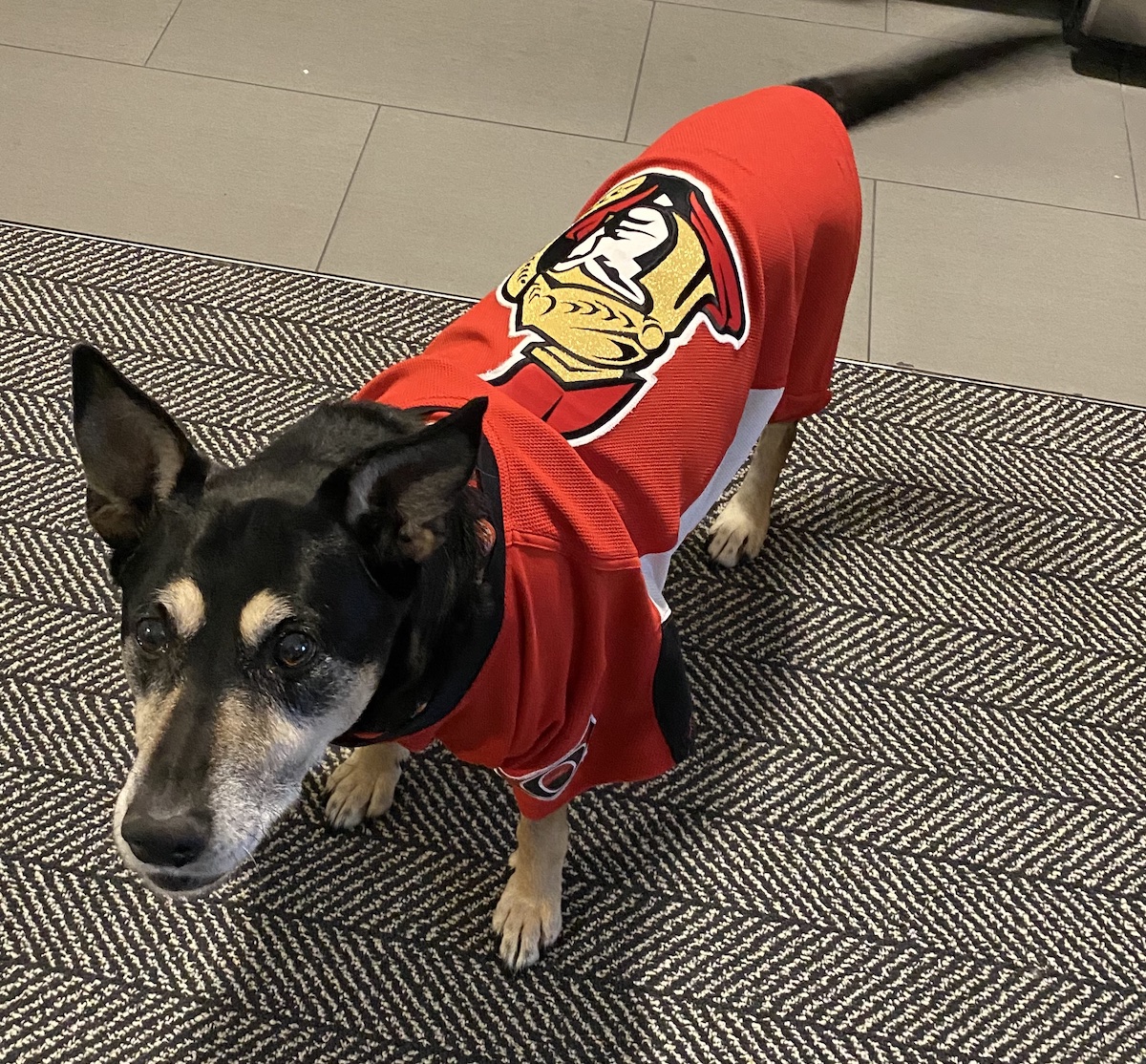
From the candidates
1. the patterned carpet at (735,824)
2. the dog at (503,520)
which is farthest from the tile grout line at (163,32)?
the dog at (503,520)

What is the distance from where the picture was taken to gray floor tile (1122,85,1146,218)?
3.00 m

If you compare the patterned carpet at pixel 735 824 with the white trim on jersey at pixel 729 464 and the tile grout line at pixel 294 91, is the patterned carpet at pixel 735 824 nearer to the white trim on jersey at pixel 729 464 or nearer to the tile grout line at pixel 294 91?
the white trim on jersey at pixel 729 464

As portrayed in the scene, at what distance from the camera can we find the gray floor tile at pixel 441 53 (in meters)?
3.02

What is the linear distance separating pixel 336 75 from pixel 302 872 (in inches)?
91.4

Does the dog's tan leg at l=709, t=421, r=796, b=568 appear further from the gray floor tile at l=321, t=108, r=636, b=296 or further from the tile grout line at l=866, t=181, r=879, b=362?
the gray floor tile at l=321, t=108, r=636, b=296

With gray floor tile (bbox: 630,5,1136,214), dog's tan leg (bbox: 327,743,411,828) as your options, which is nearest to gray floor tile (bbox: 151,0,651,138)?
gray floor tile (bbox: 630,5,1136,214)

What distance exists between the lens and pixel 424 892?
5.71 ft

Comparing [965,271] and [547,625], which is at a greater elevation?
[547,625]

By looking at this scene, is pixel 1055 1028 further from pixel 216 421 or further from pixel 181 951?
pixel 216 421

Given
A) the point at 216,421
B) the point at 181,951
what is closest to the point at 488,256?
the point at 216,421

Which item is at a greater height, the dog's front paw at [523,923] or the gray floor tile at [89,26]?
the gray floor tile at [89,26]

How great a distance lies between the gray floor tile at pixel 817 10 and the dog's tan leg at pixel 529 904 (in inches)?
112

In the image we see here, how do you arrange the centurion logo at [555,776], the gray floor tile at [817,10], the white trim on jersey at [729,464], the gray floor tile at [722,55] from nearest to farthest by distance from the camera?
the centurion logo at [555,776] → the white trim on jersey at [729,464] → the gray floor tile at [722,55] → the gray floor tile at [817,10]

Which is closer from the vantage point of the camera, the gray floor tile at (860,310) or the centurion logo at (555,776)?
the centurion logo at (555,776)
